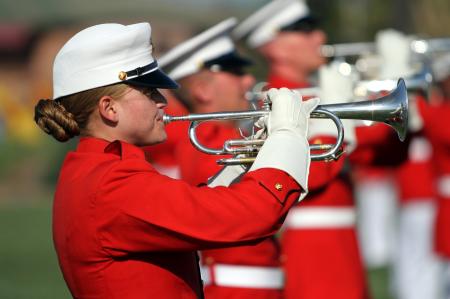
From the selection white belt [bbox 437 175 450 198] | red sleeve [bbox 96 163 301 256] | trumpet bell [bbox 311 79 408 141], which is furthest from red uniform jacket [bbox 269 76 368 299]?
white belt [bbox 437 175 450 198]

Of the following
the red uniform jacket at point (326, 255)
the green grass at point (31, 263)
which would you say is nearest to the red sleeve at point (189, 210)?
the red uniform jacket at point (326, 255)

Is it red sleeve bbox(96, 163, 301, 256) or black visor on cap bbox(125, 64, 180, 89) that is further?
black visor on cap bbox(125, 64, 180, 89)

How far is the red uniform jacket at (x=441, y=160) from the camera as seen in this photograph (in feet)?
27.6

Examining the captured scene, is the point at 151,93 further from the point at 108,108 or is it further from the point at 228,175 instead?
the point at 228,175

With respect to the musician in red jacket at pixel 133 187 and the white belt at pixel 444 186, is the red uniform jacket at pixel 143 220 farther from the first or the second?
the white belt at pixel 444 186

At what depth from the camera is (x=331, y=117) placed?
13.0 ft

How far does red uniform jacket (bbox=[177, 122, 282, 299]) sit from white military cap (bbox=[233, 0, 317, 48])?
1.38 m

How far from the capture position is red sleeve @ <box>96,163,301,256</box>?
142 inches

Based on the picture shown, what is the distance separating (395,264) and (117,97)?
24.7 ft

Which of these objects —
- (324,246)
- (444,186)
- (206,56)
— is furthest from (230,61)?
(444,186)

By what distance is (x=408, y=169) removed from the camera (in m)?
11.0

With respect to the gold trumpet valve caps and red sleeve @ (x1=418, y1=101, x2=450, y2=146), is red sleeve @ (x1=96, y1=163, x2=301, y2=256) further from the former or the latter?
red sleeve @ (x1=418, y1=101, x2=450, y2=146)

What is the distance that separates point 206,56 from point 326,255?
1.27 m

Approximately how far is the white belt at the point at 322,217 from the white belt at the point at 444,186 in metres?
2.63
